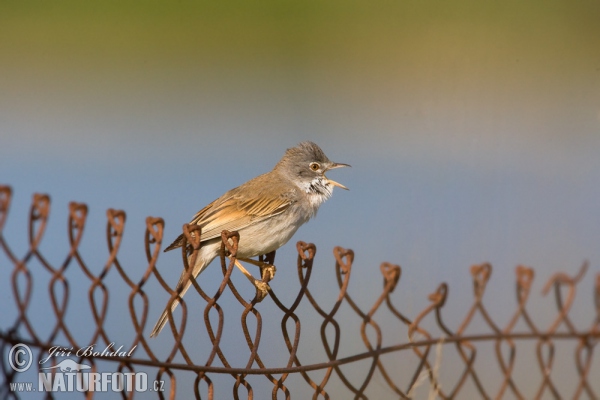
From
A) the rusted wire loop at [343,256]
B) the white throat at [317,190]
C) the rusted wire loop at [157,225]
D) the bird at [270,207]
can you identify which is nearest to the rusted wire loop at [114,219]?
the rusted wire loop at [157,225]

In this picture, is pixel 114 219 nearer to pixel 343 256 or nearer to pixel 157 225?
pixel 157 225

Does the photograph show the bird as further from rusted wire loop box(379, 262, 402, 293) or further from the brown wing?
rusted wire loop box(379, 262, 402, 293)

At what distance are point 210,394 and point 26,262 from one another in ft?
2.71

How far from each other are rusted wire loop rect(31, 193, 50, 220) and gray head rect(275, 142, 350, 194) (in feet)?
8.95

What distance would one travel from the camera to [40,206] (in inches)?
82.5

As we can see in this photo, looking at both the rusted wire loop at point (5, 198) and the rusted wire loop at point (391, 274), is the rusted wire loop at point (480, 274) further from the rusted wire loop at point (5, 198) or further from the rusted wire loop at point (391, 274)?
the rusted wire loop at point (5, 198)

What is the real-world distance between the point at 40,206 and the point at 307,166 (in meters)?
2.88

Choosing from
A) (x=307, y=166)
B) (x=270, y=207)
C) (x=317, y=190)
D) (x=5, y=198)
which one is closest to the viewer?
(x=5, y=198)

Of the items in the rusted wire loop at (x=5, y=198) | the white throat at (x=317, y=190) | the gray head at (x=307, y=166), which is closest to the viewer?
the rusted wire loop at (x=5, y=198)

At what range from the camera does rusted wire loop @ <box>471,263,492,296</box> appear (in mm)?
2301

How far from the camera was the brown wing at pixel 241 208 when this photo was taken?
4184mm

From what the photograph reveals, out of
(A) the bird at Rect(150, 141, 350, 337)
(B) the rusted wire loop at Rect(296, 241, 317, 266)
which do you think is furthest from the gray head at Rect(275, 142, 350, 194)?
(B) the rusted wire loop at Rect(296, 241, 317, 266)

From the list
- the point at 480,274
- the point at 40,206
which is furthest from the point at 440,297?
the point at 40,206

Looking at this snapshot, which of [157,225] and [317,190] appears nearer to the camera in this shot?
[157,225]
